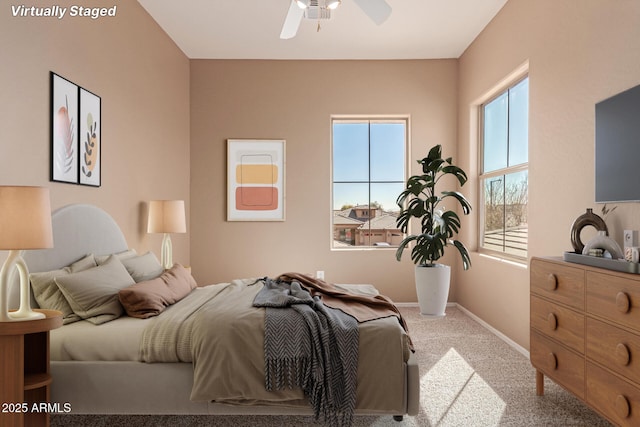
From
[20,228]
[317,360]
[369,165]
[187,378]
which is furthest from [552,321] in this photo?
[369,165]

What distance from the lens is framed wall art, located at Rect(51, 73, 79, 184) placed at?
2922 millimetres

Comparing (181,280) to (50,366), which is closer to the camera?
(50,366)

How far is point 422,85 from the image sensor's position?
5.70m

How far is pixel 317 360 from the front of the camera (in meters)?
2.39

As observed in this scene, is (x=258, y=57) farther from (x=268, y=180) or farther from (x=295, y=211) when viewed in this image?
(x=295, y=211)

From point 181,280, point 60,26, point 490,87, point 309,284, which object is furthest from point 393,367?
point 490,87

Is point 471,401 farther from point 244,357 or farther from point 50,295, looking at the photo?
point 50,295

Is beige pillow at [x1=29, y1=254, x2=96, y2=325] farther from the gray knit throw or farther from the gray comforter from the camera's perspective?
the gray knit throw

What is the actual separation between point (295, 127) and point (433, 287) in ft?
8.47

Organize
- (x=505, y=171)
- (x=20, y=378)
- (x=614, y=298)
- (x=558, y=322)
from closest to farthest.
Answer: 1. (x=20, y=378)
2. (x=614, y=298)
3. (x=558, y=322)
4. (x=505, y=171)

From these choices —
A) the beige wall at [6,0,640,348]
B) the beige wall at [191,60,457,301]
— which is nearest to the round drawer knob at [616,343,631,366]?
the beige wall at [6,0,640,348]

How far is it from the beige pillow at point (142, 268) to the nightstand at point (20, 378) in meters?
1.02

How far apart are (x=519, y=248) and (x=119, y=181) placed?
11.7 feet

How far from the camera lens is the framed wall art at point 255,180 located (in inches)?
224
